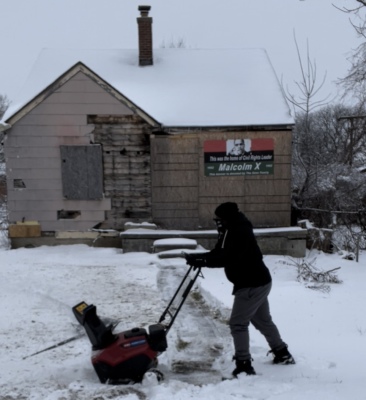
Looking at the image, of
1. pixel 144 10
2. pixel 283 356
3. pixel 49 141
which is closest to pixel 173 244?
pixel 49 141

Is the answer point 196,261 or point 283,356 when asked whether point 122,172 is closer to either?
point 196,261

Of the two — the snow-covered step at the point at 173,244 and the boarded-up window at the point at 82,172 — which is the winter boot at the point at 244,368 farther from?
the boarded-up window at the point at 82,172

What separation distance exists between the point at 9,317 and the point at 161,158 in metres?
6.60

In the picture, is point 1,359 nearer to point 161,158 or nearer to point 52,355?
point 52,355

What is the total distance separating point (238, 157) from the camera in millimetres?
11867

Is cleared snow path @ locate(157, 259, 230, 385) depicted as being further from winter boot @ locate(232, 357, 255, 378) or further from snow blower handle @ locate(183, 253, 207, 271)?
snow blower handle @ locate(183, 253, 207, 271)

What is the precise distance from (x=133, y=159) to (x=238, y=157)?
2.79m

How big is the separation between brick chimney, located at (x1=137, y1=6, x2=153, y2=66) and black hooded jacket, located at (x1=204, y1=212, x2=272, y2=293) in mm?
11003

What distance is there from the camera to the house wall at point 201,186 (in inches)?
463

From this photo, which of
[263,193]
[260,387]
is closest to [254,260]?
[260,387]

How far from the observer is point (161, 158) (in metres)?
11.7

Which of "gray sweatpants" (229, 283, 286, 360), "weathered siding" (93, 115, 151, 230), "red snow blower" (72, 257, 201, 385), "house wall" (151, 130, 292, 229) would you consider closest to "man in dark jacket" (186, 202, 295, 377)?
"gray sweatpants" (229, 283, 286, 360)

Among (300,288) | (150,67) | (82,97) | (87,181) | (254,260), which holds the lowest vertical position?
(300,288)

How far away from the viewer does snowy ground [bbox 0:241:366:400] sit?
3.88 meters
